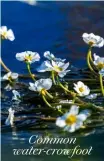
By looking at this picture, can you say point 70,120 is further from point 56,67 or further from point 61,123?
point 56,67

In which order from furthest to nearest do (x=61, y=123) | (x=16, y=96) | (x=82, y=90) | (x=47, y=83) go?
(x=16, y=96) → (x=82, y=90) → (x=47, y=83) → (x=61, y=123)

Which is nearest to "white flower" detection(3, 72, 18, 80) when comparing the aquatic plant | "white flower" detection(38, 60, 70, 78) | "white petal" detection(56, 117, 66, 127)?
the aquatic plant

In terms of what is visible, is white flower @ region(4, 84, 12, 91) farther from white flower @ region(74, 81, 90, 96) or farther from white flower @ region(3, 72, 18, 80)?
white flower @ region(74, 81, 90, 96)

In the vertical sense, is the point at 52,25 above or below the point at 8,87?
above

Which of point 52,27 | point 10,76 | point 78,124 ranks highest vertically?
point 52,27

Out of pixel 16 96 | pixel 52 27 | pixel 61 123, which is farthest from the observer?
pixel 52 27

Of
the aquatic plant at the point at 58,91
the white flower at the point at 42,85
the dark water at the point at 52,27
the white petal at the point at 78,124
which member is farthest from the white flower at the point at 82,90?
the dark water at the point at 52,27

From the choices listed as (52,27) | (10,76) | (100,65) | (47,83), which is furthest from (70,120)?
(52,27)

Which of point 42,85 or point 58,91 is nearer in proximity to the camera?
point 42,85

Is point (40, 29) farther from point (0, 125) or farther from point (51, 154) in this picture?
point (51, 154)

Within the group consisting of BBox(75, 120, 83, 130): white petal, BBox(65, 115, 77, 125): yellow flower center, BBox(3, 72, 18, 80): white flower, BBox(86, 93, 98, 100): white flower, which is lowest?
BBox(75, 120, 83, 130): white petal

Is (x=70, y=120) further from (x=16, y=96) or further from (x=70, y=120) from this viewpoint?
(x=16, y=96)
